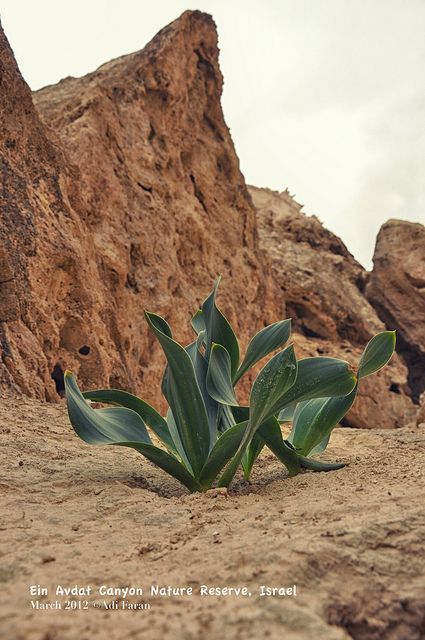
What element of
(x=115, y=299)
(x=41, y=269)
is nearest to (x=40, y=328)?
(x=41, y=269)

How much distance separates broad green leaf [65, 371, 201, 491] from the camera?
79.6 inches

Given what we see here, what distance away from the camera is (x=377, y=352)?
6.92ft

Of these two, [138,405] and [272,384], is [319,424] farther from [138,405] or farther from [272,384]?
[138,405]

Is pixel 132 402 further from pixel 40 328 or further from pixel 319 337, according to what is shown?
pixel 319 337

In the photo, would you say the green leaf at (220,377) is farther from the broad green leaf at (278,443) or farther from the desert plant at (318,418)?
the desert plant at (318,418)

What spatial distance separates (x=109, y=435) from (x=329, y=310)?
929cm

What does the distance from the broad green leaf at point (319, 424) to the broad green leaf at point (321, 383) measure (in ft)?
1.03

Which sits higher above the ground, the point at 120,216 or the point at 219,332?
the point at 120,216

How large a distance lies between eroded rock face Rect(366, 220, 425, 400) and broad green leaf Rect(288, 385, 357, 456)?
37.9 feet

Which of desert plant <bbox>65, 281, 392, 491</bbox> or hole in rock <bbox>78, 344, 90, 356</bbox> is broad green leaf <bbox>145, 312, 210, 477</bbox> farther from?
hole in rock <bbox>78, 344, 90, 356</bbox>

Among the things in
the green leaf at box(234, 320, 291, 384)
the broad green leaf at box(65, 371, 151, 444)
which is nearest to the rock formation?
the broad green leaf at box(65, 371, 151, 444)

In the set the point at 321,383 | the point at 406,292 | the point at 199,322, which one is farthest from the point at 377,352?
the point at 406,292

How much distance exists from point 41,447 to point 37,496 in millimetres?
597

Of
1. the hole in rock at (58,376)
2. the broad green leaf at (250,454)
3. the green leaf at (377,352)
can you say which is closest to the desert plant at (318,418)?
the green leaf at (377,352)
